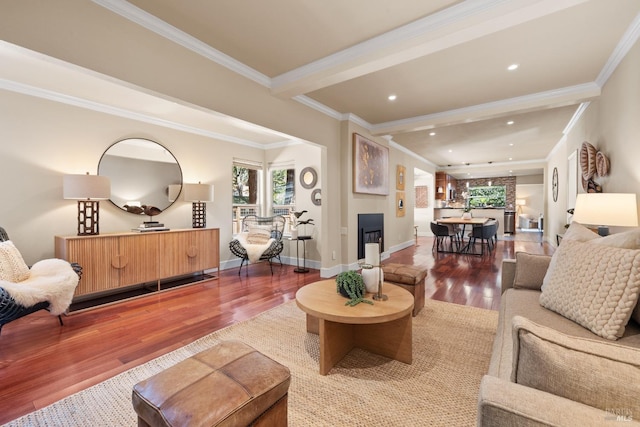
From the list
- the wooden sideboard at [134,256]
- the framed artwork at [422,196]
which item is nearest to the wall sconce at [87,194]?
the wooden sideboard at [134,256]

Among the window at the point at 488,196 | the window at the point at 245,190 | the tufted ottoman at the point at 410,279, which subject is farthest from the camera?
the window at the point at 488,196

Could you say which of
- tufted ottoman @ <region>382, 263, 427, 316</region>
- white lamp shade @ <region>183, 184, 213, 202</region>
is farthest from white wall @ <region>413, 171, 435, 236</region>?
white lamp shade @ <region>183, 184, 213, 202</region>

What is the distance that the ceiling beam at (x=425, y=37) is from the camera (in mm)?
1998

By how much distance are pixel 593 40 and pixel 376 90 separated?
2.12 meters

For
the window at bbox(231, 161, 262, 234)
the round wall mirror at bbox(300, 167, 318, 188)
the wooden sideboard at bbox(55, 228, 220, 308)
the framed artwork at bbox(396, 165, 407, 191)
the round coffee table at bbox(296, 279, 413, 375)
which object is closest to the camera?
the round coffee table at bbox(296, 279, 413, 375)

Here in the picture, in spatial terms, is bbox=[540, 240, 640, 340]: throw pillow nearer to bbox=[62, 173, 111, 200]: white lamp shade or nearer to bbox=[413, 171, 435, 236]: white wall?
bbox=[62, 173, 111, 200]: white lamp shade

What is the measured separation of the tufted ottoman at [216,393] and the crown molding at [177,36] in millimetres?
2535

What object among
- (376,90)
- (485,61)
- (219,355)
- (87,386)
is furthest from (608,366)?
(376,90)

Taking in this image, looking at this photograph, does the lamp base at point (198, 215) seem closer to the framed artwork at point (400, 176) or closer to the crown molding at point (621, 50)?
the framed artwork at point (400, 176)

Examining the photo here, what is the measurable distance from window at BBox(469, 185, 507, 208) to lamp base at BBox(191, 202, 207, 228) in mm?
12675

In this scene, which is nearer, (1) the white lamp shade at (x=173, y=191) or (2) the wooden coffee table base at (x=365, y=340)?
(2) the wooden coffee table base at (x=365, y=340)

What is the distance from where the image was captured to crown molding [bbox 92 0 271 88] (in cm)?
209

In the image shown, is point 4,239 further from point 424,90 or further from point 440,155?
point 440,155

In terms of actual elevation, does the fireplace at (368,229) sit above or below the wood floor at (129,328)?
above
